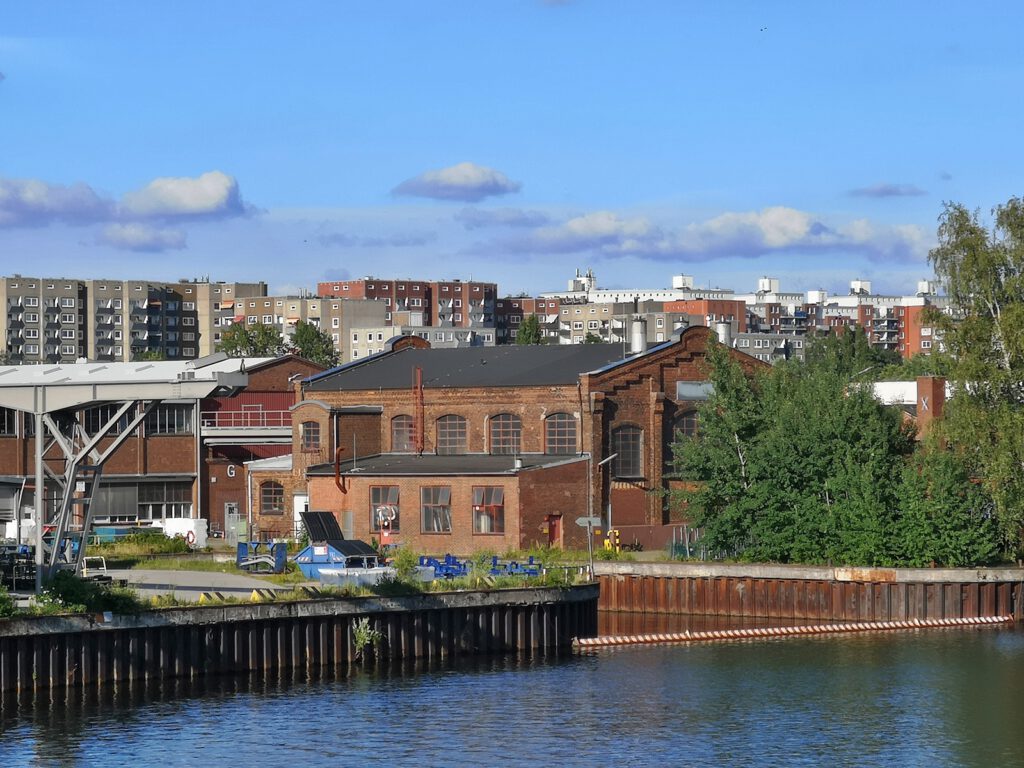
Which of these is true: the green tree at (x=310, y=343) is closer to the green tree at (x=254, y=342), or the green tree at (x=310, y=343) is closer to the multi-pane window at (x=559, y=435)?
the green tree at (x=254, y=342)

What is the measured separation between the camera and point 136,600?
1708 inches

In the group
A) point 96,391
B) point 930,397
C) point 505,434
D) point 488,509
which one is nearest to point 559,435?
point 505,434

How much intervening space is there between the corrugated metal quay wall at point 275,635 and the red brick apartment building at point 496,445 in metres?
15.1

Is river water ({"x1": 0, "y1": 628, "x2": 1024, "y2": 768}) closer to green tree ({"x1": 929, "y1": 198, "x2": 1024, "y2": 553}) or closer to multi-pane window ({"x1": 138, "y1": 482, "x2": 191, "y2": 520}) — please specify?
green tree ({"x1": 929, "y1": 198, "x2": 1024, "y2": 553})

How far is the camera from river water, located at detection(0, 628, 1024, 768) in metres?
36.9

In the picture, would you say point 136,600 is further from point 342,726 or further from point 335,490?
point 335,490

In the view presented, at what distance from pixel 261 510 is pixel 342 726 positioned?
3596 centimetres

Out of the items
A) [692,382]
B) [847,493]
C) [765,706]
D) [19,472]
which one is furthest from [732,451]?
[19,472]

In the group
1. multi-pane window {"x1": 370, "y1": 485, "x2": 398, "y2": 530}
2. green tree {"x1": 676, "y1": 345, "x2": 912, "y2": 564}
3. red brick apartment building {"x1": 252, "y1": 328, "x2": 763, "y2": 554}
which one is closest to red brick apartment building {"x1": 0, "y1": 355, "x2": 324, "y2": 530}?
red brick apartment building {"x1": 252, "y1": 328, "x2": 763, "y2": 554}

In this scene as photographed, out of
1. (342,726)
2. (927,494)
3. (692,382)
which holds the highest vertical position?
(692,382)

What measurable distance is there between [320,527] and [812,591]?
651 inches

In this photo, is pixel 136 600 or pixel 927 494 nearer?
pixel 136 600

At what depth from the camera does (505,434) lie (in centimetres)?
7225

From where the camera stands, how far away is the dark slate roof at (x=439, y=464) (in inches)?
2645
